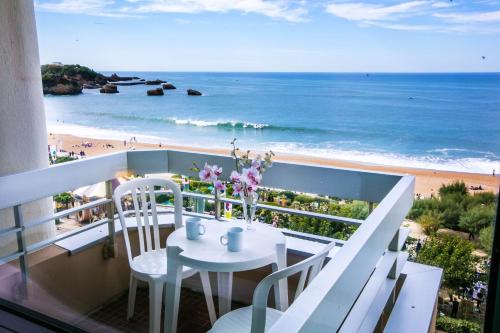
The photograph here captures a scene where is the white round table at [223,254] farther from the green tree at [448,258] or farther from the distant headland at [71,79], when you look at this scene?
the distant headland at [71,79]

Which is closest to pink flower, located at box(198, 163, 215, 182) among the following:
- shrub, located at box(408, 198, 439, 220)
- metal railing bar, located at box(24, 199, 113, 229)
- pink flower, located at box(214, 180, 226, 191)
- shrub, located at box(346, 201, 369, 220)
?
pink flower, located at box(214, 180, 226, 191)

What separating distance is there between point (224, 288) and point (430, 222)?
0.94 meters

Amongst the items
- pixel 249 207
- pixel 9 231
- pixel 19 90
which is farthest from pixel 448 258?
pixel 19 90

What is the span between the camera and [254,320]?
1.20m

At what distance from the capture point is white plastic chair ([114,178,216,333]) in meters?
1.90

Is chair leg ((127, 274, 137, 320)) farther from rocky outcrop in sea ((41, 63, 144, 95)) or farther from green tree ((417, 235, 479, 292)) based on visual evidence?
rocky outcrop in sea ((41, 63, 144, 95))

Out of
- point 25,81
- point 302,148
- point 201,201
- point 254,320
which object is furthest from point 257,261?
point 302,148

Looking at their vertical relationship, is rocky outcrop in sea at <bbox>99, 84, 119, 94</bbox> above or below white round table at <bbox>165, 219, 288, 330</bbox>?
above

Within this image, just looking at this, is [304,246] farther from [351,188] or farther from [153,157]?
[153,157]

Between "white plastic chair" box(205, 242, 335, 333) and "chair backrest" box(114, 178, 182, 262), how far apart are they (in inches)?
31.6

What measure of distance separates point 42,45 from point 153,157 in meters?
1.07

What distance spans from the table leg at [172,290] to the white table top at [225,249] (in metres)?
0.07

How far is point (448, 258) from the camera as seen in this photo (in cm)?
182

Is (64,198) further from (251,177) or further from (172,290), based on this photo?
(251,177)
